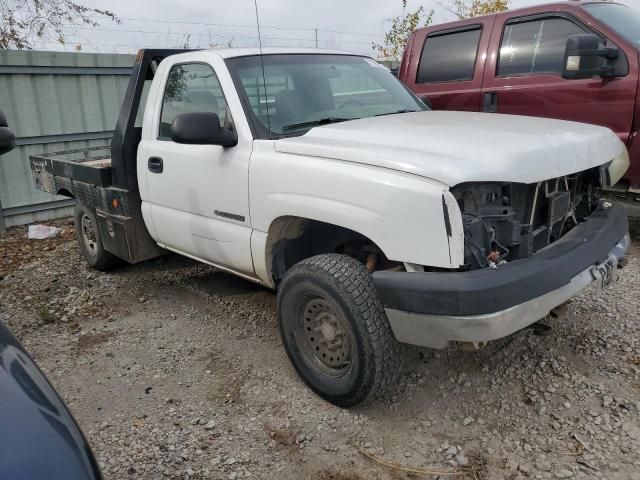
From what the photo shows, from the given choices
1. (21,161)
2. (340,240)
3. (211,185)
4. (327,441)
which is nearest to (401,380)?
(327,441)

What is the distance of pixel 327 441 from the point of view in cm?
284

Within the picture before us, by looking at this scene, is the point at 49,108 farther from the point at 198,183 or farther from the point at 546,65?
the point at 546,65

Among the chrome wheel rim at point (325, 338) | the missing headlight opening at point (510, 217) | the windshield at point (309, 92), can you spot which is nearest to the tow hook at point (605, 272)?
the missing headlight opening at point (510, 217)

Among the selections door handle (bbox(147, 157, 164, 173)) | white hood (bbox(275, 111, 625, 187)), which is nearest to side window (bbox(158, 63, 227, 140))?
door handle (bbox(147, 157, 164, 173))

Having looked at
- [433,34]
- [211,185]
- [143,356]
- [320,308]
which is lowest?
[143,356]

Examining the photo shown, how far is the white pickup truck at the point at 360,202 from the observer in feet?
8.24

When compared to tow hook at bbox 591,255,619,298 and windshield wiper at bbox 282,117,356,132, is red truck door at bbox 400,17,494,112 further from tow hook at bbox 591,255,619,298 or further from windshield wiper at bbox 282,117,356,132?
tow hook at bbox 591,255,619,298

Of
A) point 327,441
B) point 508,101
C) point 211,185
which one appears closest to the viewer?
point 327,441

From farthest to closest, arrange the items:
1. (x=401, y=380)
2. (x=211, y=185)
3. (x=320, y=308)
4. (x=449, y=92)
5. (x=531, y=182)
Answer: (x=449, y=92), (x=211, y=185), (x=401, y=380), (x=320, y=308), (x=531, y=182)

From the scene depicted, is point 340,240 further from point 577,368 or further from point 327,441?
point 577,368

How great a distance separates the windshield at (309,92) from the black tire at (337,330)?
38.5 inches

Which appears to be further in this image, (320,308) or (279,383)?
(279,383)

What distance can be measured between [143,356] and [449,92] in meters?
4.10

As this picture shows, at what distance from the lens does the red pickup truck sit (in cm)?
490
